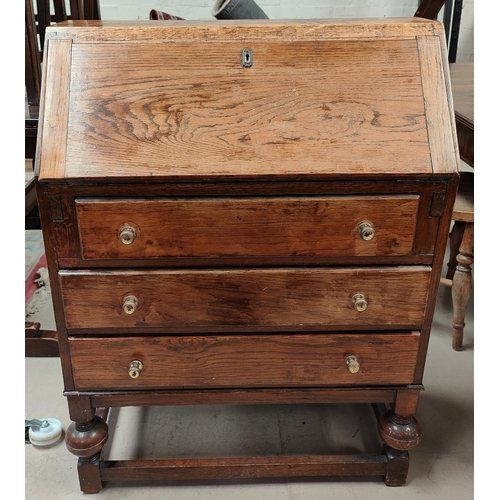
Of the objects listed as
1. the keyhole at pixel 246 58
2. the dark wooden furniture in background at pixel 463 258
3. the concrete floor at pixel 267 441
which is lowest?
the concrete floor at pixel 267 441

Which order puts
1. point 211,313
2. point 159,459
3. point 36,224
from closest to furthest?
1. point 211,313
2. point 159,459
3. point 36,224

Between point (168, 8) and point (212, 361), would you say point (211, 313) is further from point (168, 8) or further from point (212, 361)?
point (168, 8)

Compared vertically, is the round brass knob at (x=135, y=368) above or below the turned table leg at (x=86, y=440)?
above

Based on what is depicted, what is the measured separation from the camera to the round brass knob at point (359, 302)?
153cm

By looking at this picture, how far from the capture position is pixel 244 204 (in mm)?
A: 1434

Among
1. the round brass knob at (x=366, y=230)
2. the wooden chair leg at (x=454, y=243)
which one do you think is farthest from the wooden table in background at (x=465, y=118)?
the round brass knob at (x=366, y=230)

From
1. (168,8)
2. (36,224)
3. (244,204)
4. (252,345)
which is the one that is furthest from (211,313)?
(168,8)

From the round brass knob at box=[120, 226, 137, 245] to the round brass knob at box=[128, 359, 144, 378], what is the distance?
0.35 meters


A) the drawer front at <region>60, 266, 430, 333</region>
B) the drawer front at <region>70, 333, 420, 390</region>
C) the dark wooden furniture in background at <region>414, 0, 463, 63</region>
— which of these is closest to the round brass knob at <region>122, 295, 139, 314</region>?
the drawer front at <region>60, 266, 430, 333</region>

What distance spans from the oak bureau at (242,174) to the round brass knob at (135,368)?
74mm

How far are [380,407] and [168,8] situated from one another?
8.32 feet

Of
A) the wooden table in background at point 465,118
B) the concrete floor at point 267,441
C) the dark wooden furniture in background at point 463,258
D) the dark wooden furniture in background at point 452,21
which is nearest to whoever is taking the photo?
the concrete floor at point 267,441

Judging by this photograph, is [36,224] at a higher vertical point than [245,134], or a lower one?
lower

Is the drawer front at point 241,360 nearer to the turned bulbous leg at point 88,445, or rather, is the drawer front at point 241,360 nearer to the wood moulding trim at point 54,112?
the turned bulbous leg at point 88,445
